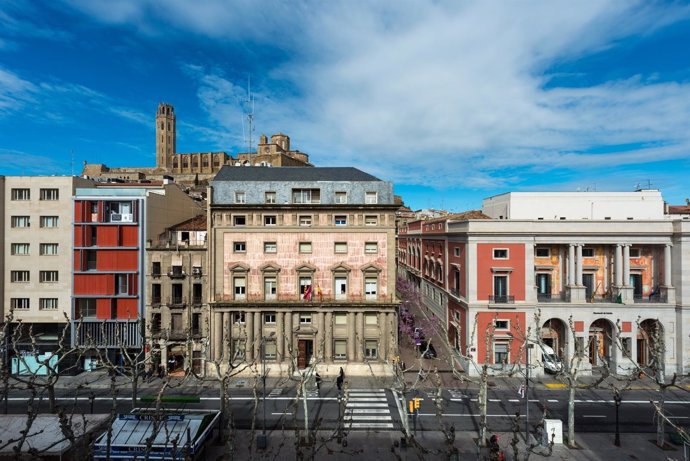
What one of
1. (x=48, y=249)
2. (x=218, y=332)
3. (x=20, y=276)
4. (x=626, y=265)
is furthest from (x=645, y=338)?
(x=20, y=276)

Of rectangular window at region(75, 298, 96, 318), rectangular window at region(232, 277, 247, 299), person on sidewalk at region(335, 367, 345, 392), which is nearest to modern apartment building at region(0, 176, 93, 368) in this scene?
rectangular window at region(75, 298, 96, 318)

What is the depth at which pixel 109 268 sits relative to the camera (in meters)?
39.7

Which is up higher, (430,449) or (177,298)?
(177,298)

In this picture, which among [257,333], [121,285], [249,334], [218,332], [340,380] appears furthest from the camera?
[121,285]

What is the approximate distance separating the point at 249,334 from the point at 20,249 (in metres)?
26.1

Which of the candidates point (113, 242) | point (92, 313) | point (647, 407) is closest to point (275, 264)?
point (113, 242)

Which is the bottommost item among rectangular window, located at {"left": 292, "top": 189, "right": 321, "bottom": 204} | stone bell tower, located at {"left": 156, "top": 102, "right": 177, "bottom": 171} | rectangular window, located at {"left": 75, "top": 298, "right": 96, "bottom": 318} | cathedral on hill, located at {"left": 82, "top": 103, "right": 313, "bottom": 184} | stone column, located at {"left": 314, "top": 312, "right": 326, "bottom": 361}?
stone column, located at {"left": 314, "top": 312, "right": 326, "bottom": 361}

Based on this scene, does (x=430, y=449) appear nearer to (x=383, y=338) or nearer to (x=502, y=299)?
(x=383, y=338)

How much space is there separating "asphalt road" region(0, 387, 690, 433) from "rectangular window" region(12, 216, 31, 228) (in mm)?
16575

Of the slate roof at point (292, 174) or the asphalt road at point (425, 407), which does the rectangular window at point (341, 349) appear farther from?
the slate roof at point (292, 174)

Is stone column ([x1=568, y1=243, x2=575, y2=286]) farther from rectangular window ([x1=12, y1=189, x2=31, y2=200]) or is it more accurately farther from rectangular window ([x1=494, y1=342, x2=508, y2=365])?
rectangular window ([x1=12, y1=189, x2=31, y2=200])

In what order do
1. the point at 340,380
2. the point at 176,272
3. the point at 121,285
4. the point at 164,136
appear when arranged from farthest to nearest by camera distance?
the point at 164,136
the point at 121,285
the point at 176,272
the point at 340,380

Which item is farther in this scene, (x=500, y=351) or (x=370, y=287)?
(x=370, y=287)

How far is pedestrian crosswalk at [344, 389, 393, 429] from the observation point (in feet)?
93.9
